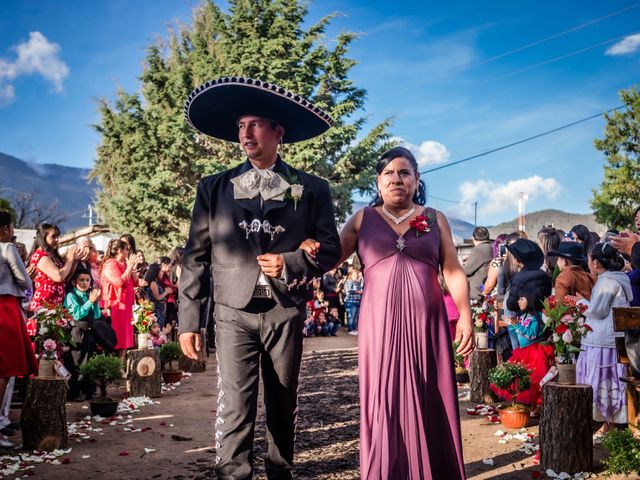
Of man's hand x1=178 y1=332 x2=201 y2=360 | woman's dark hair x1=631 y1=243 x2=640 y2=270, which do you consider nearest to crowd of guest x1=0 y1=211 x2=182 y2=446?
man's hand x1=178 y1=332 x2=201 y2=360

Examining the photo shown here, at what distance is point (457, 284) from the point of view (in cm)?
388

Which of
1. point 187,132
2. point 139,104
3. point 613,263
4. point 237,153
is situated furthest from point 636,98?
point 613,263

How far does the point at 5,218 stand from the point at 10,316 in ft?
3.16

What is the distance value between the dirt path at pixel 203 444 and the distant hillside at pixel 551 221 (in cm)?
4241

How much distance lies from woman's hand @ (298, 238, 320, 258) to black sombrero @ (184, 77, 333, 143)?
883 mm

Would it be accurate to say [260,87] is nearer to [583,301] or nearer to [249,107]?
[249,107]

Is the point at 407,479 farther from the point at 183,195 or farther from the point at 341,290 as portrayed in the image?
the point at 183,195

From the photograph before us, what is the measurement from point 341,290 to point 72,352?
13705 millimetres

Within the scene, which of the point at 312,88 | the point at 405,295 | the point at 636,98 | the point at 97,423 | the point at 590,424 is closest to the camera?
the point at 405,295

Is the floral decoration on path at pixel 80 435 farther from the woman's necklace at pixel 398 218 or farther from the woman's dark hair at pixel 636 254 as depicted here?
the woman's dark hair at pixel 636 254

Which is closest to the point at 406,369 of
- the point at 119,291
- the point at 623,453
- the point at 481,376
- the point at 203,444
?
the point at 623,453

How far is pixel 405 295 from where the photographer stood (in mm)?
3723

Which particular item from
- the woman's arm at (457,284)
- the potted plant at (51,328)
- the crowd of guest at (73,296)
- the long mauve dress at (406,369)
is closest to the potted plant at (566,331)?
the woman's arm at (457,284)

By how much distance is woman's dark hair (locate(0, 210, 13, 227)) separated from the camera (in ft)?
18.9
